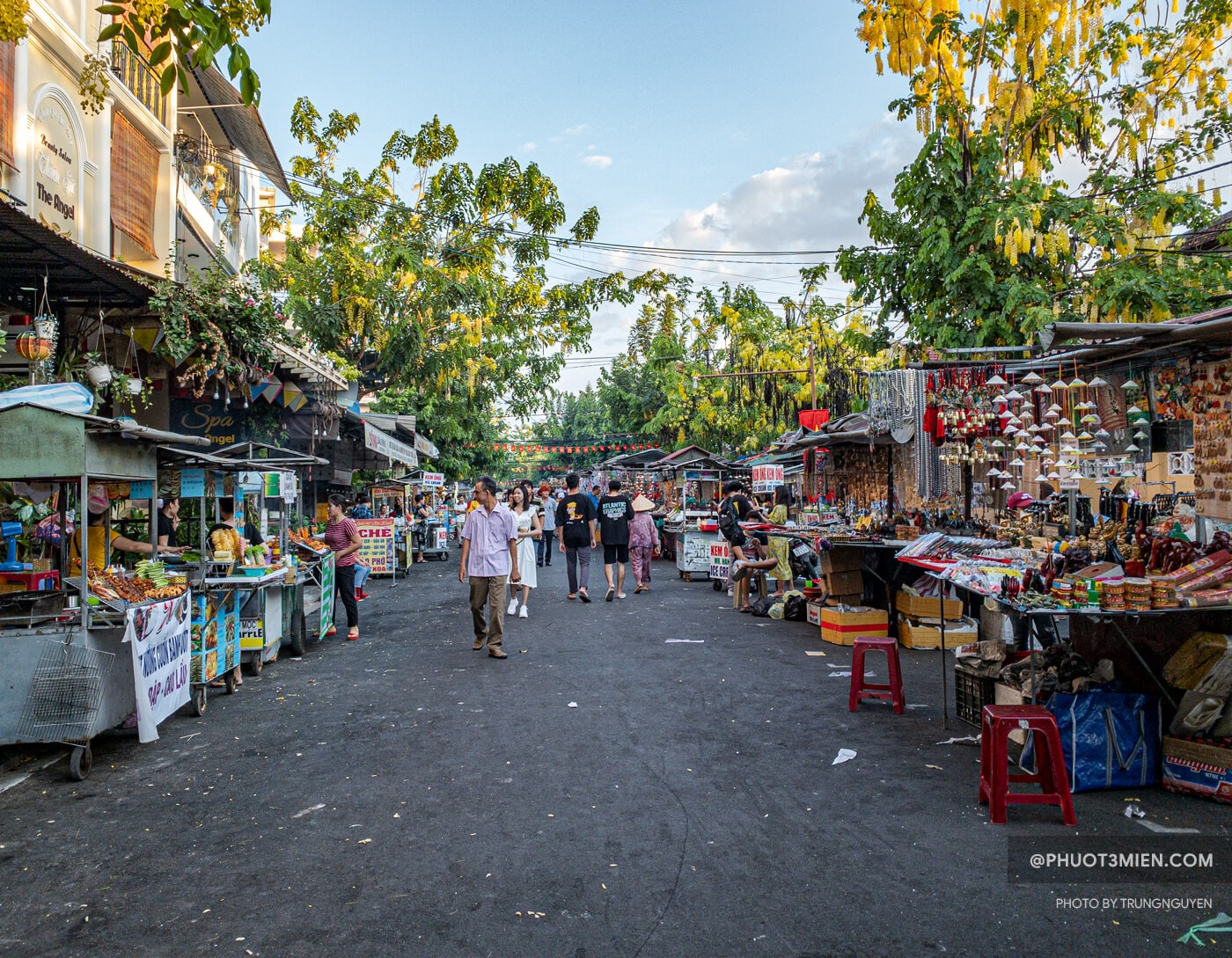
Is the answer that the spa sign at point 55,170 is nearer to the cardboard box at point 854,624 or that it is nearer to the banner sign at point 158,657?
the banner sign at point 158,657

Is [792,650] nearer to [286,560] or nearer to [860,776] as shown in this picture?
[860,776]

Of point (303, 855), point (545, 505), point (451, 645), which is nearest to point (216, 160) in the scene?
point (545, 505)

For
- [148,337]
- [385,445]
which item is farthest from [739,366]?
[148,337]

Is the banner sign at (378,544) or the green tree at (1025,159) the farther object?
the banner sign at (378,544)

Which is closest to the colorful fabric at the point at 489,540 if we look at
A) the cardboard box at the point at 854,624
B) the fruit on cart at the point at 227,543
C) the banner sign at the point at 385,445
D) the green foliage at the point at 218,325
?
the fruit on cart at the point at 227,543

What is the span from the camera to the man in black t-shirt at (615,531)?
13844mm

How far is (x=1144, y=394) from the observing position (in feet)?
24.3

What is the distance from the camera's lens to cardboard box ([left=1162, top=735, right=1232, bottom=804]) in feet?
15.3

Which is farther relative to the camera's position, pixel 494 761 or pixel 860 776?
pixel 494 761

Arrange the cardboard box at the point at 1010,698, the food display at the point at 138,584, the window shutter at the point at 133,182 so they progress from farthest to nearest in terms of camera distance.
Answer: the window shutter at the point at 133,182 < the food display at the point at 138,584 < the cardboard box at the point at 1010,698

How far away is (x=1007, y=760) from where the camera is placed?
455 cm

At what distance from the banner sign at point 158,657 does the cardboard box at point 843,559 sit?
7300mm

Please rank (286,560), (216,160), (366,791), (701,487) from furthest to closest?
(701,487) → (216,160) → (286,560) → (366,791)

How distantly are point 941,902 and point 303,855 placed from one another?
303 centimetres
